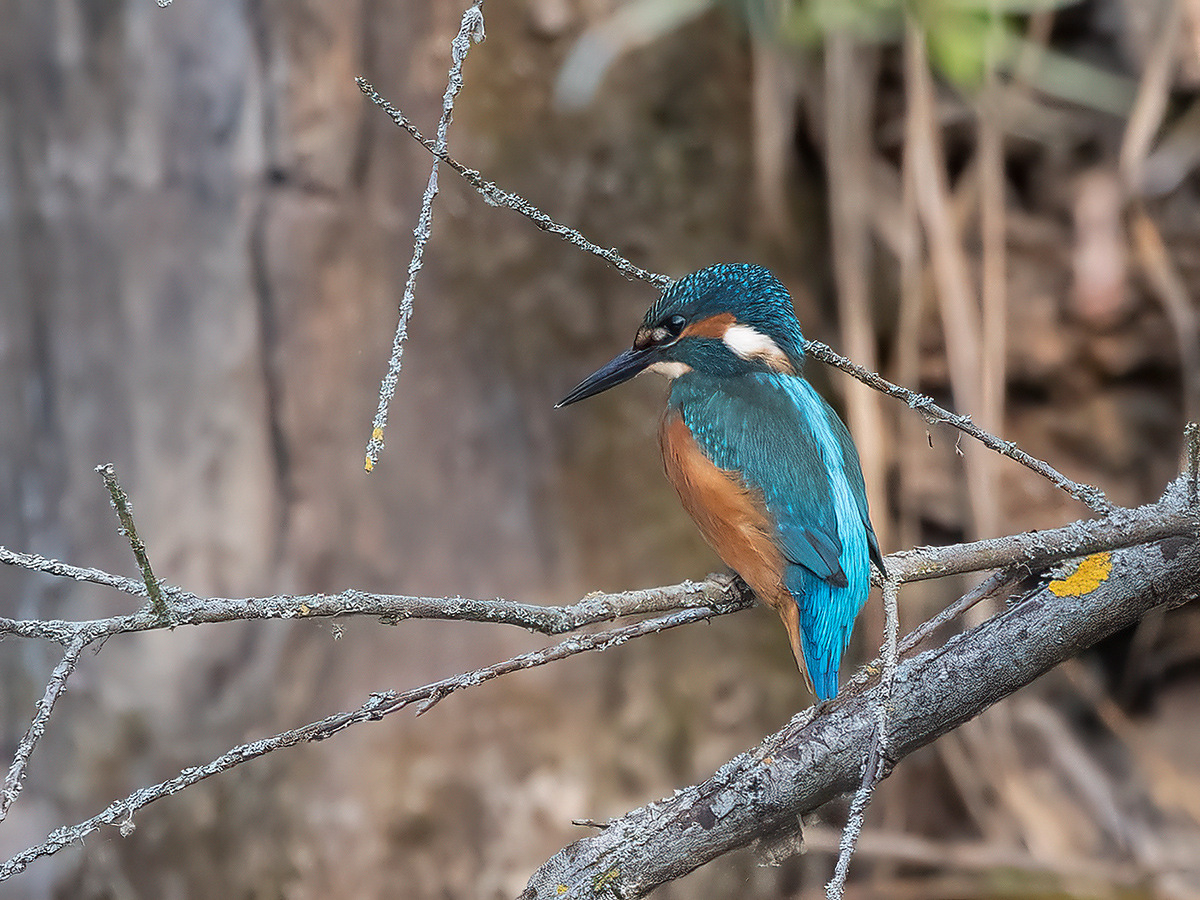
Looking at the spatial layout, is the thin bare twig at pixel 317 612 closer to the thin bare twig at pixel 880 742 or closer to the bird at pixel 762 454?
the thin bare twig at pixel 880 742

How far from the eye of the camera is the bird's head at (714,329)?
131cm

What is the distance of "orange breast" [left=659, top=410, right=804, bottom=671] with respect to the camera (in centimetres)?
119

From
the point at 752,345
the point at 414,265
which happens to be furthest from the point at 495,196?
the point at 752,345

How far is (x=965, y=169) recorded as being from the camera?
2.55m

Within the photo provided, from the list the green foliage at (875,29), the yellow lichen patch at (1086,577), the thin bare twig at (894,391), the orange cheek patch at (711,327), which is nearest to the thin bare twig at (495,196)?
the thin bare twig at (894,391)

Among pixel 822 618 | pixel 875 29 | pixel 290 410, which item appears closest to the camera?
pixel 822 618

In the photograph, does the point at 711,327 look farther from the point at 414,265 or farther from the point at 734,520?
the point at 414,265

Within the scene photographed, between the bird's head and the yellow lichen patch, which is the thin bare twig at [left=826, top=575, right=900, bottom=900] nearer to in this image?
the yellow lichen patch

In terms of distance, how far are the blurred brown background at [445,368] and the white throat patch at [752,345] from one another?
83 centimetres

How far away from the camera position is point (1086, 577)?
0.93 meters

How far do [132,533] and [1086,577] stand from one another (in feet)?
2.54

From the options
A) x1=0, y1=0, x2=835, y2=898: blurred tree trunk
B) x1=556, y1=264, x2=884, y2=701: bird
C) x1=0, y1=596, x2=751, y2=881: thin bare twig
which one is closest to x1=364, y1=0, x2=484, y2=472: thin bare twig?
x1=0, y1=596, x2=751, y2=881: thin bare twig

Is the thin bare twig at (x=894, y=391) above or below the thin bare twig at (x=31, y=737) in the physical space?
above

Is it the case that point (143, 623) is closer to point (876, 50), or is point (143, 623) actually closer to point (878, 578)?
point (878, 578)
